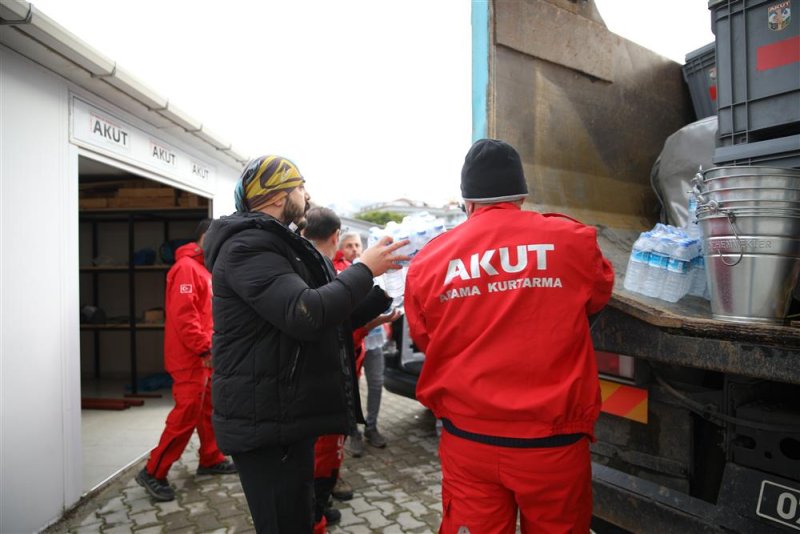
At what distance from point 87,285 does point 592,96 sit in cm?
741

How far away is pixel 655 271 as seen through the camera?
210 cm

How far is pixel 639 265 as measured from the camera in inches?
84.4

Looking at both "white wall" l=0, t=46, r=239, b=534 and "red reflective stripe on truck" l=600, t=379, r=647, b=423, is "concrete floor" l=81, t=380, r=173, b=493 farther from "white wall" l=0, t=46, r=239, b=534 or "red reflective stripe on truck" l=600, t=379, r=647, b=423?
"red reflective stripe on truck" l=600, t=379, r=647, b=423

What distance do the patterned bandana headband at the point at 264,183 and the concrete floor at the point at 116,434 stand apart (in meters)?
3.14

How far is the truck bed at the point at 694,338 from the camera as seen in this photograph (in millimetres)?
1521

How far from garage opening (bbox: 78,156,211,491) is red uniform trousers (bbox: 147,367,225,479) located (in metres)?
1.99

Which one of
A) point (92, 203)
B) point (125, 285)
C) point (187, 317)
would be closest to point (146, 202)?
point (92, 203)

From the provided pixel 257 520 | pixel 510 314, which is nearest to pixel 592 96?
pixel 510 314

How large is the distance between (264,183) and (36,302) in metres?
2.23

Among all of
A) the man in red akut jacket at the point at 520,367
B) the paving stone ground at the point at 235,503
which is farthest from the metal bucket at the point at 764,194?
the paving stone ground at the point at 235,503

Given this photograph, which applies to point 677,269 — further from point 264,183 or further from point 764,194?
point 264,183

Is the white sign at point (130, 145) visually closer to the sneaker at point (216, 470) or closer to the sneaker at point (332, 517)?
the sneaker at point (216, 470)

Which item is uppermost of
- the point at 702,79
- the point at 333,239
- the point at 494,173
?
the point at 702,79

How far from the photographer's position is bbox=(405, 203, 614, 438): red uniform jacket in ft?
5.61
